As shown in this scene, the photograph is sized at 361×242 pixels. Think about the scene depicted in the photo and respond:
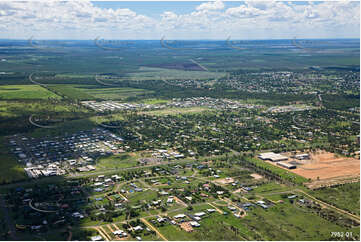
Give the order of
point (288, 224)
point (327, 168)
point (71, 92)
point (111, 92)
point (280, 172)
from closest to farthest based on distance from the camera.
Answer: point (288, 224) → point (280, 172) → point (327, 168) → point (71, 92) → point (111, 92)

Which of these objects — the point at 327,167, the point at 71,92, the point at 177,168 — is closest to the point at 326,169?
the point at 327,167

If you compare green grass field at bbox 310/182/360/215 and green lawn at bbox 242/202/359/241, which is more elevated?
green grass field at bbox 310/182/360/215

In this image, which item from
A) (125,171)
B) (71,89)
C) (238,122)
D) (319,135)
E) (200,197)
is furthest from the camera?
(71,89)

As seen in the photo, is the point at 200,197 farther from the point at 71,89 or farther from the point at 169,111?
the point at 71,89

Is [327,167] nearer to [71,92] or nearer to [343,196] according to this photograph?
[343,196]

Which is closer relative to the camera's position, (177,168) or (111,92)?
(177,168)

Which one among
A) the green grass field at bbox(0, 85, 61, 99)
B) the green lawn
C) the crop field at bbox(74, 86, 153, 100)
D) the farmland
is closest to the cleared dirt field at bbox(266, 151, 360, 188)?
the farmland

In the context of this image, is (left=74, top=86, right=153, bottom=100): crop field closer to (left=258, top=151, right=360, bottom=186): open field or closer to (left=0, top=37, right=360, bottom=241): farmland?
(left=0, top=37, right=360, bottom=241): farmland

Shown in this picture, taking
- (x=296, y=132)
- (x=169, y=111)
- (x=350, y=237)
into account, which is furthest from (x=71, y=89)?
(x=350, y=237)
